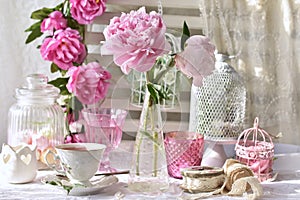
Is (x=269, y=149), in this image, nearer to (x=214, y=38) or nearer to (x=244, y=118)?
(x=244, y=118)

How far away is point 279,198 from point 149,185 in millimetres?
308

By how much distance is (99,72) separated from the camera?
53.7 inches

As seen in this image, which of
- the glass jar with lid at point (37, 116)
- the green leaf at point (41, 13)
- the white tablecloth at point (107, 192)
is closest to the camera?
the white tablecloth at point (107, 192)

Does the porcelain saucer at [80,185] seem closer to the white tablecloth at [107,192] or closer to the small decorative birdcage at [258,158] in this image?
the white tablecloth at [107,192]

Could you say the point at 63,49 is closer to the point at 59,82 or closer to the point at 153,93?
the point at 59,82

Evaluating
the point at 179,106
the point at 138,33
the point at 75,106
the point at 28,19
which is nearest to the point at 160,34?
the point at 138,33

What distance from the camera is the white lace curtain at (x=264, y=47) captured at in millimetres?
1665

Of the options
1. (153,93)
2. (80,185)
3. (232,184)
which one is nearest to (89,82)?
(153,93)

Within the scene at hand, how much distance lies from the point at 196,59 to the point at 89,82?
28cm

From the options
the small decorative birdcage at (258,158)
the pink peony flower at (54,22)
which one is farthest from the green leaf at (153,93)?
the pink peony flower at (54,22)

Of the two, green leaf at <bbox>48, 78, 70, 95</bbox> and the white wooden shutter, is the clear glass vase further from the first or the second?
green leaf at <bbox>48, 78, 70, 95</bbox>

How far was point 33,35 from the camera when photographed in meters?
1.62

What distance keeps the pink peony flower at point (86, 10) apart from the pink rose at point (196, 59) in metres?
0.32

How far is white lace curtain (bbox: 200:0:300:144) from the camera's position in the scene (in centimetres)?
167
